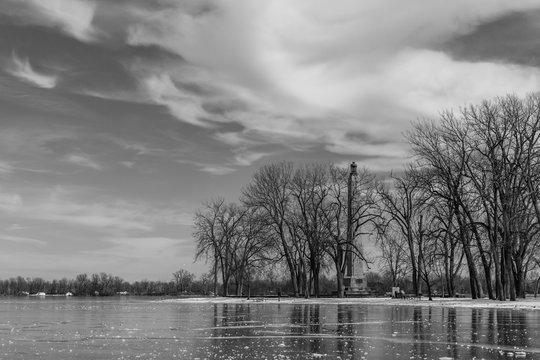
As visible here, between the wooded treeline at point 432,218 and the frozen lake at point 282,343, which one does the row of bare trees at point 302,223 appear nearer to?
the wooded treeline at point 432,218

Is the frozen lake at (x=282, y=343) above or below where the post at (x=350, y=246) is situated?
below

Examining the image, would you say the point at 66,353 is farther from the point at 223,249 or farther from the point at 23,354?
the point at 223,249

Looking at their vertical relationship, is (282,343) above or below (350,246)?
below

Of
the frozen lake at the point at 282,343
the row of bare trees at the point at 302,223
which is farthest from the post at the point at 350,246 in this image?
the frozen lake at the point at 282,343

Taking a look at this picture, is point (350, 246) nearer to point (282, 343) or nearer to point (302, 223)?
point (302, 223)

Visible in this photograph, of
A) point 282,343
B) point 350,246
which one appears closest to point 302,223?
point 350,246

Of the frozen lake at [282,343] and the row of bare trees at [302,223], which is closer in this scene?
the frozen lake at [282,343]

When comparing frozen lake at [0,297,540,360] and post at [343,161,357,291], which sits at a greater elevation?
post at [343,161,357,291]

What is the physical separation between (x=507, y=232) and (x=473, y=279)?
7.53 m

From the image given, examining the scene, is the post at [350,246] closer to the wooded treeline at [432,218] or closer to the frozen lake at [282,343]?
the wooded treeline at [432,218]

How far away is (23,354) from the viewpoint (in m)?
11.9

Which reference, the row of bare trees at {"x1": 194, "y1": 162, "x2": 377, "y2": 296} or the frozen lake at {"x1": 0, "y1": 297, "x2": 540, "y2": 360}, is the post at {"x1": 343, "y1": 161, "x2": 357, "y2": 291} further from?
the frozen lake at {"x1": 0, "y1": 297, "x2": 540, "y2": 360}

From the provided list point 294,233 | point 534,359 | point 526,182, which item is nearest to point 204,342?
point 534,359

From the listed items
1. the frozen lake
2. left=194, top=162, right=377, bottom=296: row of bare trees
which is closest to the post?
left=194, top=162, right=377, bottom=296: row of bare trees
